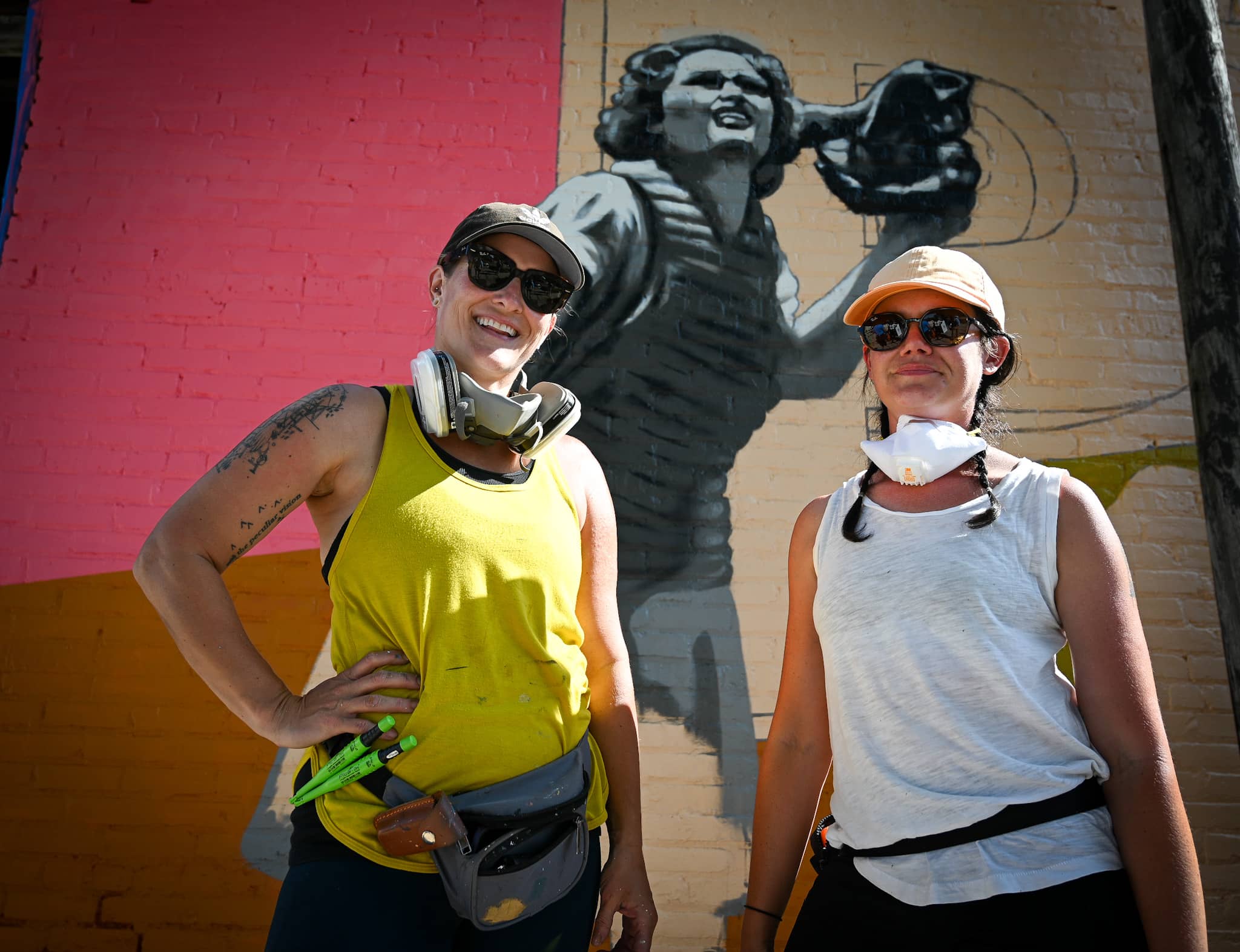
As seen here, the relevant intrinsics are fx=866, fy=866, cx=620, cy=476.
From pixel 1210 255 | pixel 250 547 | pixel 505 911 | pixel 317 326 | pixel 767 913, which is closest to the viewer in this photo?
pixel 505 911

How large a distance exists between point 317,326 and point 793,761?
9.06 ft

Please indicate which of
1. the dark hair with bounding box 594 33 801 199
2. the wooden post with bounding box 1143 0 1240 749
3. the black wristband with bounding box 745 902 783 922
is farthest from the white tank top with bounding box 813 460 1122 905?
the dark hair with bounding box 594 33 801 199

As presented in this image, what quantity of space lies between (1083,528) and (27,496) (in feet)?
12.2

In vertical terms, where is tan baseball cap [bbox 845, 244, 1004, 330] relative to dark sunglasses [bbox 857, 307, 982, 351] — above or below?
above

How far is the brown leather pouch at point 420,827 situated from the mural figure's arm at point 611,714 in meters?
0.46

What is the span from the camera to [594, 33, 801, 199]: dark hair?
389cm

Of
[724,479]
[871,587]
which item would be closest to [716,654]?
[724,479]

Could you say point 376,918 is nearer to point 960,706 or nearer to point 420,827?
point 420,827

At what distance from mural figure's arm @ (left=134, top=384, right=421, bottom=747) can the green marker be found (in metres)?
0.06

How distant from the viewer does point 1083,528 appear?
1559 mm

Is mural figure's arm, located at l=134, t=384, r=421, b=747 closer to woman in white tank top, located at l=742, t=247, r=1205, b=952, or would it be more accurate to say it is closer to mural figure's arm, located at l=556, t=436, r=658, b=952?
mural figure's arm, located at l=556, t=436, r=658, b=952

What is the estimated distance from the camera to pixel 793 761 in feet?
6.05

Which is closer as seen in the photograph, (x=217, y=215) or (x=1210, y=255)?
(x=1210, y=255)

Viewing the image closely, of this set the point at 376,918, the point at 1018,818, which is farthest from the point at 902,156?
the point at 376,918
